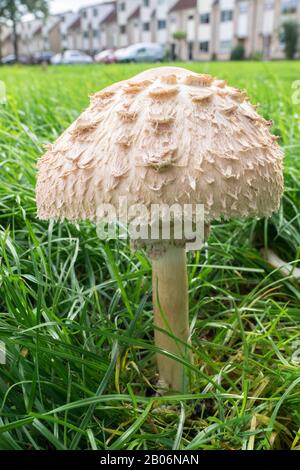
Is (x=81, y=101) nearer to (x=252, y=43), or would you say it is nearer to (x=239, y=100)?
(x=239, y=100)

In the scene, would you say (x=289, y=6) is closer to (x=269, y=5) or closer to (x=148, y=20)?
(x=269, y=5)

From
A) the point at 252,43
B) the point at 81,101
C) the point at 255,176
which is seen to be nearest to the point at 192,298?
the point at 255,176

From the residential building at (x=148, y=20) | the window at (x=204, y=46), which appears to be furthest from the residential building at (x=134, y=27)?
the window at (x=204, y=46)


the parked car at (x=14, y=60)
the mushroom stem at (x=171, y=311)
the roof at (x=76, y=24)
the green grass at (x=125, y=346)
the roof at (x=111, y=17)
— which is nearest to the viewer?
the green grass at (x=125, y=346)

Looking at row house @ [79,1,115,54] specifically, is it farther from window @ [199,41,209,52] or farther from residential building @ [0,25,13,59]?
window @ [199,41,209,52]

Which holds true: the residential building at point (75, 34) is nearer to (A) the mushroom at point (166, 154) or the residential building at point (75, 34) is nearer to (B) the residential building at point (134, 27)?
(B) the residential building at point (134, 27)

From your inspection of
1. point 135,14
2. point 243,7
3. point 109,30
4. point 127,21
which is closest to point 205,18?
point 243,7
